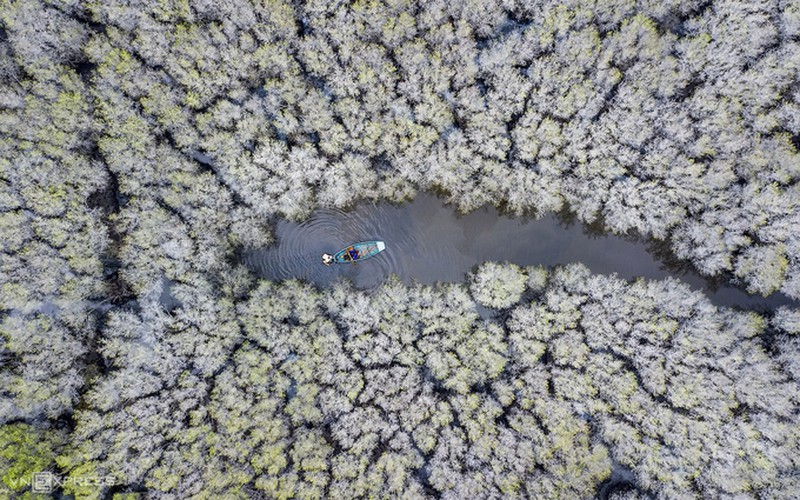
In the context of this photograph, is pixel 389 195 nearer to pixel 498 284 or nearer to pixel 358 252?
pixel 358 252

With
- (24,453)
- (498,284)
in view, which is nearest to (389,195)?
(498,284)

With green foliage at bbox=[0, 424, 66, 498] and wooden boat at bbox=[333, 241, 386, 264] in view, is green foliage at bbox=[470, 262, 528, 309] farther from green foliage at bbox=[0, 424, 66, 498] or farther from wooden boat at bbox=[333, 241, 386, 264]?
green foliage at bbox=[0, 424, 66, 498]

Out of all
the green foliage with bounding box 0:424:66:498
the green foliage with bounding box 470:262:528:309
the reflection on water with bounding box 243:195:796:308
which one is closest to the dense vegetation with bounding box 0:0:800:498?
the green foliage with bounding box 470:262:528:309

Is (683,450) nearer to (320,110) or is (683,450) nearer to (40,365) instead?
(320,110)

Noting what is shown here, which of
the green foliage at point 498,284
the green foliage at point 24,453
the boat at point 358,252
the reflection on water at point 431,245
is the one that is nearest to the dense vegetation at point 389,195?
the green foliage at point 498,284

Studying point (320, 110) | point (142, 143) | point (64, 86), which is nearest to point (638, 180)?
point (320, 110)

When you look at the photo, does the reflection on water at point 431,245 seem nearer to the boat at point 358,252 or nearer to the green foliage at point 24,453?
the boat at point 358,252
